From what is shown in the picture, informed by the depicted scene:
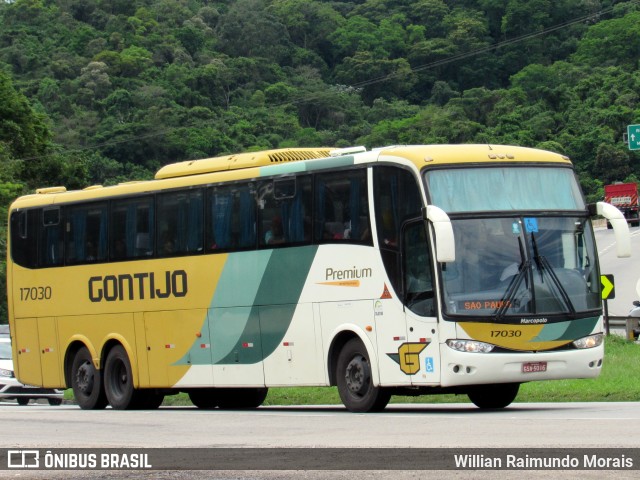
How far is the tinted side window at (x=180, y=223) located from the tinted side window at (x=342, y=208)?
270 centimetres

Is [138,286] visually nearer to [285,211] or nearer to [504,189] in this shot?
[285,211]

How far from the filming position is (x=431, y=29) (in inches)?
6890

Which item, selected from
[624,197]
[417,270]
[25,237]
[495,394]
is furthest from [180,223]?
[624,197]

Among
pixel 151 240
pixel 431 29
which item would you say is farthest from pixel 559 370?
pixel 431 29

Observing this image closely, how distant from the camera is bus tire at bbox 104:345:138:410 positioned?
901 inches

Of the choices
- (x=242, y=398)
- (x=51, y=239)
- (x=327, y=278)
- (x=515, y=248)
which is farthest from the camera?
(x=51, y=239)

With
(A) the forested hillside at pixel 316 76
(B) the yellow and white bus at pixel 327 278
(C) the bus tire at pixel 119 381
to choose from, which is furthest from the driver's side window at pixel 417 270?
(A) the forested hillside at pixel 316 76

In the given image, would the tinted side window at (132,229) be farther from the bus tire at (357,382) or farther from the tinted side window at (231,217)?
the bus tire at (357,382)

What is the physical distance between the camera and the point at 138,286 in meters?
22.5

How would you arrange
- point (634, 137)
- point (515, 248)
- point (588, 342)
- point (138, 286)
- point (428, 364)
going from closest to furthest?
1. point (428, 364)
2. point (515, 248)
3. point (588, 342)
4. point (138, 286)
5. point (634, 137)

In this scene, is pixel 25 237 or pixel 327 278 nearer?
pixel 327 278

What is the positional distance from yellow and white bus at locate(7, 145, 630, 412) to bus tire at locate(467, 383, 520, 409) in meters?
0.02

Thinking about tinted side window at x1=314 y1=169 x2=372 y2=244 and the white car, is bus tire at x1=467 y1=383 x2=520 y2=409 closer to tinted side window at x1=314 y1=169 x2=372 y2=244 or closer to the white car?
tinted side window at x1=314 y1=169 x2=372 y2=244

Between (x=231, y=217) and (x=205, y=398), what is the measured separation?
422cm
